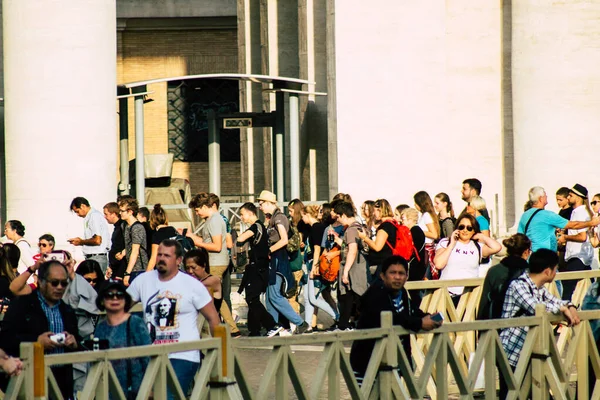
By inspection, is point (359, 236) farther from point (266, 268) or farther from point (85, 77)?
point (85, 77)

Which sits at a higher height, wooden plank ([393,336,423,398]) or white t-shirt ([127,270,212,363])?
white t-shirt ([127,270,212,363])

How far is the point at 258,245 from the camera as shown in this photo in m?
14.1

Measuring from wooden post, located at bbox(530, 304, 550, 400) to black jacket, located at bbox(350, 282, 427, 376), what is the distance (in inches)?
32.3

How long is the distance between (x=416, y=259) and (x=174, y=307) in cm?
546

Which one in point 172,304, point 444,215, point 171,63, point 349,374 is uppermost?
point 171,63

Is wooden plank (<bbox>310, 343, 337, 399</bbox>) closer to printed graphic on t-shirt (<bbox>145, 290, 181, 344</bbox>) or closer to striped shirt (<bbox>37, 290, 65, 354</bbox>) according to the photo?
printed graphic on t-shirt (<bbox>145, 290, 181, 344</bbox>)

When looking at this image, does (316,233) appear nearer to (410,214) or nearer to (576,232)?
(410,214)

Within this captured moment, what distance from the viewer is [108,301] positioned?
7.98 meters

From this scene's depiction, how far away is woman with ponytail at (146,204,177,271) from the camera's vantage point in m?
13.2

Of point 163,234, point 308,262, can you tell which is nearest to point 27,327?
point 163,234

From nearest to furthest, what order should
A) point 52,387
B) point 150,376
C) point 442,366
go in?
point 52,387 → point 150,376 → point 442,366

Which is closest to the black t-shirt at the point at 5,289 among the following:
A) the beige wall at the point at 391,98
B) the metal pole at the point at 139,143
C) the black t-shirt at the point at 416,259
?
the black t-shirt at the point at 416,259

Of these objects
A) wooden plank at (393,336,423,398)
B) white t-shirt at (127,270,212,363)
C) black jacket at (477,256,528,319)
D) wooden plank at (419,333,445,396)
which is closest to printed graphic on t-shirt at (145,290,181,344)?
white t-shirt at (127,270,212,363)

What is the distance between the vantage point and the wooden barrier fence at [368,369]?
698 centimetres
